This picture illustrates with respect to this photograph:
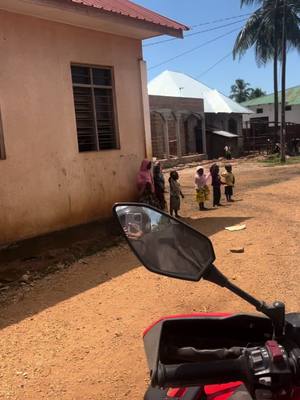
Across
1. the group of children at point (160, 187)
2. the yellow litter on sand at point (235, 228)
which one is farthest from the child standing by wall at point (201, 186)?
the yellow litter on sand at point (235, 228)

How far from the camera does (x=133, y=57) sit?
9.47 m

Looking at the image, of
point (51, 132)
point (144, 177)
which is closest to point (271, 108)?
point (144, 177)

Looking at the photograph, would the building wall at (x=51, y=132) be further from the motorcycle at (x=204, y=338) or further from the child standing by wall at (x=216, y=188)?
the motorcycle at (x=204, y=338)

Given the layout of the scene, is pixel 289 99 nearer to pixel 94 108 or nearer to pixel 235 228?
pixel 94 108

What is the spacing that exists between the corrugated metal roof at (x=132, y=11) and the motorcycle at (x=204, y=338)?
649cm

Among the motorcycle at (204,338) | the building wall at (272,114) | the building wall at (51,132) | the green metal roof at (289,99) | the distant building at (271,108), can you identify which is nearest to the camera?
the motorcycle at (204,338)

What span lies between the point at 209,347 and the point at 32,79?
6.72 meters

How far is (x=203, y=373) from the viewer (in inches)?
49.4

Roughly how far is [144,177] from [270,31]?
24667mm

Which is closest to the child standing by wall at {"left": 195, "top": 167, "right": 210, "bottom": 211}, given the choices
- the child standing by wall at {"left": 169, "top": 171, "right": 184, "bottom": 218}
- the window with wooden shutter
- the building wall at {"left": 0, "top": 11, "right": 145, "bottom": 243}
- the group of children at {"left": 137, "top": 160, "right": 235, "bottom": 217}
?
the group of children at {"left": 137, "top": 160, "right": 235, "bottom": 217}

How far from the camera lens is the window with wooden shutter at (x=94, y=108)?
28.3ft

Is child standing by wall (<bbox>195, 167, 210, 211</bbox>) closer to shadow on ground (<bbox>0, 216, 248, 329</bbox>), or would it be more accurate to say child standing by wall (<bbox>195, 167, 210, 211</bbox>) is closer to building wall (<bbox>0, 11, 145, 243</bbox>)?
building wall (<bbox>0, 11, 145, 243</bbox>)

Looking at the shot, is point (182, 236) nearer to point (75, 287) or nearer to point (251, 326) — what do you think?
point (251, 326)

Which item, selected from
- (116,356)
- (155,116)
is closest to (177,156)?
(155,116)
